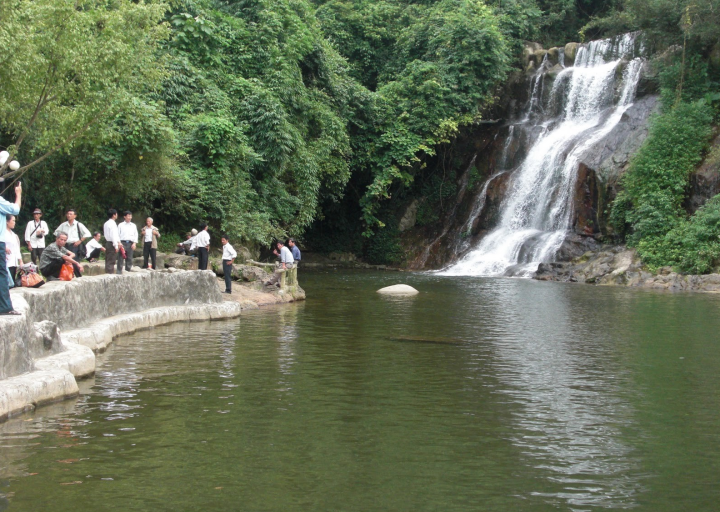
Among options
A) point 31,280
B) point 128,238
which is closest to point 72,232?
point 128,238

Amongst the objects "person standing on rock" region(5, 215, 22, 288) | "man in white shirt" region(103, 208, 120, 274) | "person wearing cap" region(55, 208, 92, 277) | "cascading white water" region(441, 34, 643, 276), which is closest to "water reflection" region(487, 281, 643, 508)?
"man in white shirt" region(103, 208, 120, 274)

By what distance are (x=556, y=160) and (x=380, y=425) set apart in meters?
26.7

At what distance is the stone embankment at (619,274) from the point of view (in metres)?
25.1

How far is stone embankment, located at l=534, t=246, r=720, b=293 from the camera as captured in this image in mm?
25109

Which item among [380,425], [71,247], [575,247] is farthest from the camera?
[575,247]

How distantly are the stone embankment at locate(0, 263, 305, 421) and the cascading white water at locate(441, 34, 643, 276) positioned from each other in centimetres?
1381

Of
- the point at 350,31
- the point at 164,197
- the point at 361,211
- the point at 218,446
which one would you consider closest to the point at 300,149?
the point at 164,197

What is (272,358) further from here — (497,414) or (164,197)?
(164,197)

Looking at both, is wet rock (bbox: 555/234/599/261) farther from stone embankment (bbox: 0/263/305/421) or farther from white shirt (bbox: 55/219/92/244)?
white shirt (bbox: 55/219/92/244)

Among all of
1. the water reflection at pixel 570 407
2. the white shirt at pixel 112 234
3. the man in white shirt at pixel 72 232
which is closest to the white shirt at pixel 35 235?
the man in white shirt at pixel 72 232

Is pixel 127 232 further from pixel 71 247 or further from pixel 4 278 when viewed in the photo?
pixel 4 278

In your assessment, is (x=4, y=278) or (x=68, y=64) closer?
(x=4, y=278)

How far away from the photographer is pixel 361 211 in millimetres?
38781

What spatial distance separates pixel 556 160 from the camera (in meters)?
33.0
